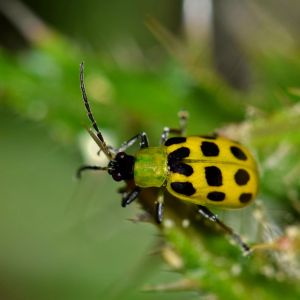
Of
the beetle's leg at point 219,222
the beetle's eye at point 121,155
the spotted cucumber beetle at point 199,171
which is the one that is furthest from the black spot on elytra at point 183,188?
the beetle's eye at point 121,155

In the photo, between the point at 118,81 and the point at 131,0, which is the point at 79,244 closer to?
the point at 118,81

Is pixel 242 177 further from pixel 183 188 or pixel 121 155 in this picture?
pixel 121 155

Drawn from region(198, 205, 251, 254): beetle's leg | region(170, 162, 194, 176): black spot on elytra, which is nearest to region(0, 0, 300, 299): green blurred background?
region(198, 205, 251, 254): beetle's leg

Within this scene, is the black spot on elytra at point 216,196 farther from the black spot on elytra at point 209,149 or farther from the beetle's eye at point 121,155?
the beetle's eye at point 121,155

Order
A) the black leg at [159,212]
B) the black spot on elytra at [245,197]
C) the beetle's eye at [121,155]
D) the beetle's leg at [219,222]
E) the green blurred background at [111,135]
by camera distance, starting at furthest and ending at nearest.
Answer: the beetle's eye at [121,155], the green blurred background at [111,135], the black spot on elytra at [245,197], the beetle's leg at [219,222], the black leg at [159,212]

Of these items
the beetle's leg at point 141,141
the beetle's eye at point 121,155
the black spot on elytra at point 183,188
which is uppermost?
the beetle's leg at point 141,141

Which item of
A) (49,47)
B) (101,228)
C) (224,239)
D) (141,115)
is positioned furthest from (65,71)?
(224,239)

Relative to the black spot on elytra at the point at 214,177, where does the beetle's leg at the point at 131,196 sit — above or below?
below
